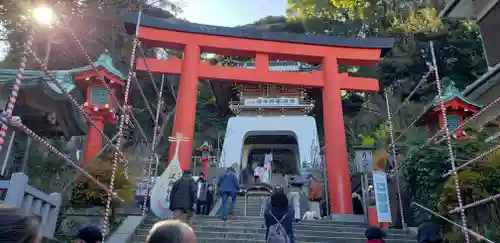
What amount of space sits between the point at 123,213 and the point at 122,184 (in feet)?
4.38

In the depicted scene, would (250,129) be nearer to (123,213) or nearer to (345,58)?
(345,58)

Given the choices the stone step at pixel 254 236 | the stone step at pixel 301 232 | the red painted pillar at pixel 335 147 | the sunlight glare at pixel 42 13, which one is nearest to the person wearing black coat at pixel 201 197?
the stone step at pixel 301 232

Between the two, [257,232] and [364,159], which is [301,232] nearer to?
[257,232]

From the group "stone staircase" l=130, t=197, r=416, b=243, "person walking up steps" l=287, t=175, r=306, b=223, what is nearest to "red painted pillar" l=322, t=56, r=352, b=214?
"person walking up steps" l=287, t=175, r=306, b=223

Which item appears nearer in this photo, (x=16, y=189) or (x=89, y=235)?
(x=89, y=235)

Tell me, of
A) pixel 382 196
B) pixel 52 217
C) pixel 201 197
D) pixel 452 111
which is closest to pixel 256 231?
pixel 201 197

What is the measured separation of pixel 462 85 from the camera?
19781 mm

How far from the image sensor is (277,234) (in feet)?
17.6

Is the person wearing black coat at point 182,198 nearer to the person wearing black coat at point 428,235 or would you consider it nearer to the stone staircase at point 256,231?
the stone staircase at point 256,231

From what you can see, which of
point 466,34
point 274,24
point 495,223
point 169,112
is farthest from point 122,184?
point 274,24

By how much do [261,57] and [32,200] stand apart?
9.19 metres

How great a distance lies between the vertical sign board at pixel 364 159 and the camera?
1078cm

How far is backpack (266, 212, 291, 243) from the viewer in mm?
5316

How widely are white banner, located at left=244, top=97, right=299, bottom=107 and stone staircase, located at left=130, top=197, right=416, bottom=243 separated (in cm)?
785
